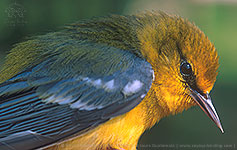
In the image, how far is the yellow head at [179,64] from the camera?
1957mm

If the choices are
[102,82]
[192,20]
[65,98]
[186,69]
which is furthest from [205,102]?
[192,20]

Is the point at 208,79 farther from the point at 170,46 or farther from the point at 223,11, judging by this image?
the point at 223,11

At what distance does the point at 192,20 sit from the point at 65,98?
2.36 meters

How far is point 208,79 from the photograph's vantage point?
6.59 ft

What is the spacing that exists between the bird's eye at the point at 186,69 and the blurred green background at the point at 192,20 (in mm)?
1007

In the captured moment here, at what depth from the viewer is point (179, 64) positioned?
197 centimetres

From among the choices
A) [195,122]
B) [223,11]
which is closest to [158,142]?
[195,122]

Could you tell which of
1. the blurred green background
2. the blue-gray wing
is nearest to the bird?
the blue-gray wing

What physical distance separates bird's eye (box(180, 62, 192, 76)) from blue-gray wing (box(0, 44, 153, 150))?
24cm

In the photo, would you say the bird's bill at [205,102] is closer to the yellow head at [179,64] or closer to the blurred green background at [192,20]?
the yellow head at [179,64]

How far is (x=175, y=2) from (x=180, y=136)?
258 centimetres

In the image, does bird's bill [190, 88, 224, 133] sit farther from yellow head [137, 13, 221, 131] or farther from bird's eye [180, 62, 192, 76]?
bird's eye [180, 62, 192, 76]

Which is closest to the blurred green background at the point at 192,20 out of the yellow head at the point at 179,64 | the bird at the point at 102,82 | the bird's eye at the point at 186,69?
the bird at the point at 102,82

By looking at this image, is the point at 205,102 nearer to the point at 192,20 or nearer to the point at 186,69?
the point at 186,69
